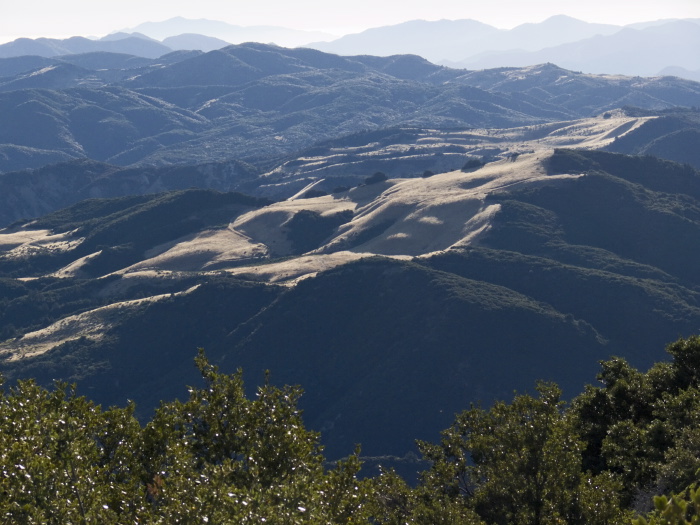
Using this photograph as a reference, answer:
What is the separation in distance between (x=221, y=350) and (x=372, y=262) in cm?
3983

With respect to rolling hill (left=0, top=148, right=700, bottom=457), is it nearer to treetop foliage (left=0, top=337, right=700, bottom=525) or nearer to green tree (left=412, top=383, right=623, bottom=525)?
treetop foliage (left=0, top=337, right=700, bottom=525)

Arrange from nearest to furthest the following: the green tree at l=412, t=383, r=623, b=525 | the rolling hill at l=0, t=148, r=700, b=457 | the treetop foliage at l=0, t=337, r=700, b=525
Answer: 1. the treetop foliage at l=0, t=337, r=700, b=525
2. the green tree at l=412, t=383, r=623, b=525
3. the rolling hill at l=0, t=148, r=700, b=457

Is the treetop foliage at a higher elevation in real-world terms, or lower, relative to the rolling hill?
higher

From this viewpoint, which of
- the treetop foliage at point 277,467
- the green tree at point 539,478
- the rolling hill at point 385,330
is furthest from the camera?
the rolling hill at point 385,330

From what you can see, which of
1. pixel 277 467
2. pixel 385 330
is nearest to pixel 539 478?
pixel 277 467

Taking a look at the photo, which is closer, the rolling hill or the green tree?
the green tree

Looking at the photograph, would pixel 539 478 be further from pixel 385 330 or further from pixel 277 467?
pixel 385 330

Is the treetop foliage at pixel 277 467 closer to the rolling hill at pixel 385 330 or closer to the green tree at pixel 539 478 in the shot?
the green tree at pixel 539 478

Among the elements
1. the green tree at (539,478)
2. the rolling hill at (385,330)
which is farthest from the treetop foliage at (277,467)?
the rolling hill at (385,330)

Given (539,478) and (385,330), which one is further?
(385,330)

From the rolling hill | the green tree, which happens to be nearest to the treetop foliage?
the green tree

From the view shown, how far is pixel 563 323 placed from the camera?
16188cm

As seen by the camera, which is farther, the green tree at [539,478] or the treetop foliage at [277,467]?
the green tree at [539,478]

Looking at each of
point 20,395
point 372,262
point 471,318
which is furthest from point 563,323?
point 20,395
